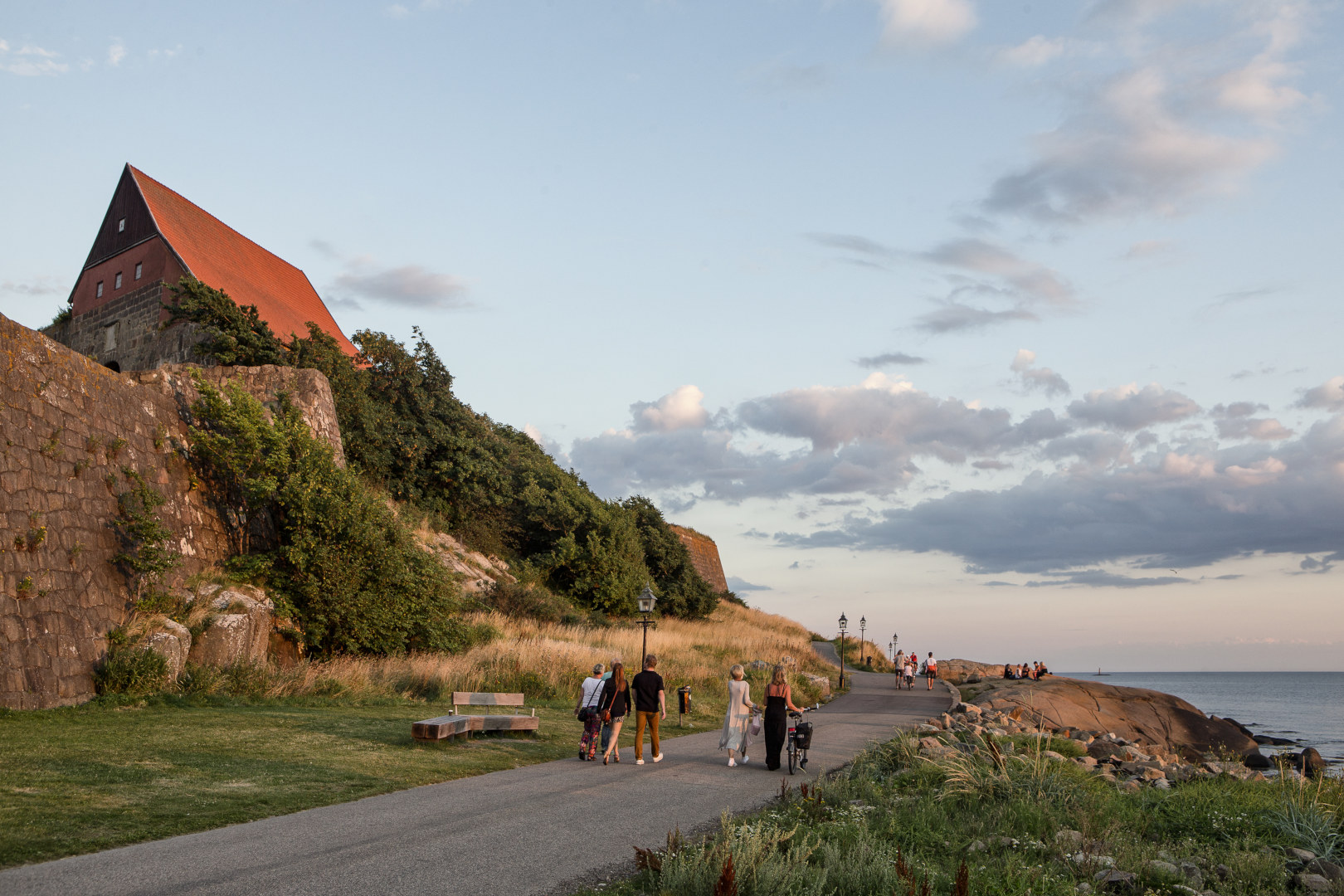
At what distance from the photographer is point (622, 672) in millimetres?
12492

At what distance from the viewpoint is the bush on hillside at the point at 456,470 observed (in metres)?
30.2

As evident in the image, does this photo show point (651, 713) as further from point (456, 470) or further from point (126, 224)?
point (126, 224)

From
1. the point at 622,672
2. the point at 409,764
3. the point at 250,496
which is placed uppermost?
the point at 250,496

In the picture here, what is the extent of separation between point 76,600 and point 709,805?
474 inches

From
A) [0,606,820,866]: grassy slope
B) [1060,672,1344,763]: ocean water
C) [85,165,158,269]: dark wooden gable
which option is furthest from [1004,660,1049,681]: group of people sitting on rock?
[85,165,158,269]: dark wooden gable

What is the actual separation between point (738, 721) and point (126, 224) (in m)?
36.9

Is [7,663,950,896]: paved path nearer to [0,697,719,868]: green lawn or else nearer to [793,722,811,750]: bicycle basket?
[0,697,719,868]: green lawn

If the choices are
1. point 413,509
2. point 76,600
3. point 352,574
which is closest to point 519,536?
point 413,509

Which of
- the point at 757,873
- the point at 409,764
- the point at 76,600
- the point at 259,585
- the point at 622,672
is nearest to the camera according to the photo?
the point at 757,873

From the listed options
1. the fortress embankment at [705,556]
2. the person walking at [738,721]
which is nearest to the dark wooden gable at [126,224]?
the person walking at [738,721]

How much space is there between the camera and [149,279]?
1369 inches

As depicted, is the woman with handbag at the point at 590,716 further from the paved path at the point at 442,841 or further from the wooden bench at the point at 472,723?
the wooden bench at the point at 472,723

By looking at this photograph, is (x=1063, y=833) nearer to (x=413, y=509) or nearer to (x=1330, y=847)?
(x=1330, y=847)

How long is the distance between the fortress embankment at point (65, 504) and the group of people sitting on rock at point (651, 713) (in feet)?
28.3
